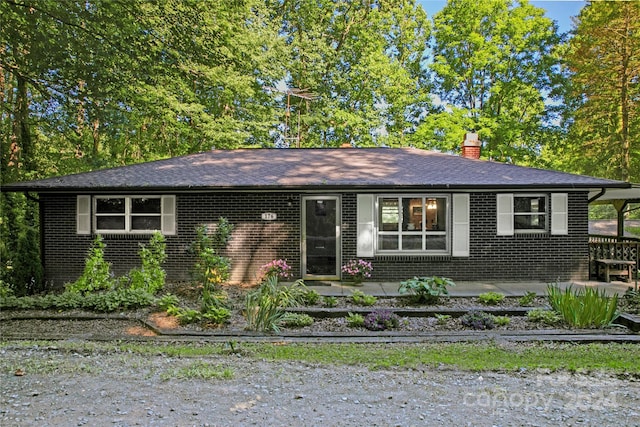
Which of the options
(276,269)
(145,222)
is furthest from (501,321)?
(145,222)

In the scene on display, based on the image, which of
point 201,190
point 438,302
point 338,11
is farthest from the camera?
point 338,11

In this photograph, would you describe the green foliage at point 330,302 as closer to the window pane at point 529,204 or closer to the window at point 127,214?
the window at point 127,214

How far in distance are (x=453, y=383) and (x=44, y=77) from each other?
1127 centimetres

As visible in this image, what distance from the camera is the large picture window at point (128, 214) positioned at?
10.0 m

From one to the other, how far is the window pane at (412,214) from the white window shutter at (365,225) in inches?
33.0

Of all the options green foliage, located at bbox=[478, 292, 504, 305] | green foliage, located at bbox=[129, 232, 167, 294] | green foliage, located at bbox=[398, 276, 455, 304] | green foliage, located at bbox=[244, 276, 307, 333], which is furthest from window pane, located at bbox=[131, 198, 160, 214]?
green foliage, located at bbox=[478, 292, 504, 305]

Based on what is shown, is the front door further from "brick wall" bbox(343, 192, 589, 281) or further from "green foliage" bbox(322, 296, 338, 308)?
"green foliage" bbox(322, 296, 338, 308)

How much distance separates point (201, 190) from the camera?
9641 millimetres

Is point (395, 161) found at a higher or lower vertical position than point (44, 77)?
lower

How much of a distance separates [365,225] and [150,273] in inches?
198

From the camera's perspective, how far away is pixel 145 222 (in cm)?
1005

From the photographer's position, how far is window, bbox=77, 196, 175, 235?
998cm

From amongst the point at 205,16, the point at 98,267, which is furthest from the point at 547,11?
the point at 98,267

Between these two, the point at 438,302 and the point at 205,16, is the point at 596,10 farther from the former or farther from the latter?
the point at 438,302
